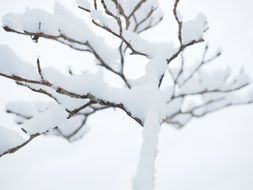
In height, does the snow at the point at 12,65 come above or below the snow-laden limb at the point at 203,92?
below

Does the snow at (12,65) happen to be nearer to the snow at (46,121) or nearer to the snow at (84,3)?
the snow at (46,121)

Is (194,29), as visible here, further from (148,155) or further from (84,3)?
(148,155)

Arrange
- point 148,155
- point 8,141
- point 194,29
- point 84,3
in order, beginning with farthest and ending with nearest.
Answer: point 84,3
point 194,29
point 8,141
point 148,155

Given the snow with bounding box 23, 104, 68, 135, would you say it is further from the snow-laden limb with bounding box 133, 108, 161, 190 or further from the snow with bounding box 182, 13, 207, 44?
the snow with bounding box 182, 13, 207, 44

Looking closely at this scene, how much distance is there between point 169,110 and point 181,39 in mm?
1940

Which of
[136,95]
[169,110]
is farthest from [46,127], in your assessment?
[169,110]

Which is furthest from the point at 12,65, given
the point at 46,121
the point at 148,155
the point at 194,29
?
the point at 194,29

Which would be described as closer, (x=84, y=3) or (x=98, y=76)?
(x=98, y=76)

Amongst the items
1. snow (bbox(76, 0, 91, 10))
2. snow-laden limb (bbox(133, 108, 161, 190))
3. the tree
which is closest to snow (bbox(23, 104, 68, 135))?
the tree

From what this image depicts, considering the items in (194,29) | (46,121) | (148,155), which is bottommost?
(148,155)

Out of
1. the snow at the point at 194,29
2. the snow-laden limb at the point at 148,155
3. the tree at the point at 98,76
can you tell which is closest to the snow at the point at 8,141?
the tree at the point at 98,76

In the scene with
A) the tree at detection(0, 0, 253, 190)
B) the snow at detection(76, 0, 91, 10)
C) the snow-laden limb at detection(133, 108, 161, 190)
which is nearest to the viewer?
the snow-laden limb at detection(133, 108, 161, 190)

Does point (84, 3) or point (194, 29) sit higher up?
point (84, 3)

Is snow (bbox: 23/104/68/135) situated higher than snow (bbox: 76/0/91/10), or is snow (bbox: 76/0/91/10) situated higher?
snow (bbox: 76/0/91/10)
